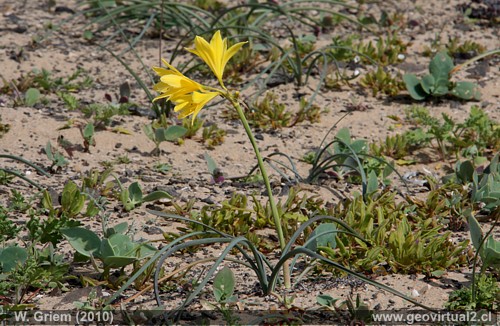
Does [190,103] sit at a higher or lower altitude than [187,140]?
higher

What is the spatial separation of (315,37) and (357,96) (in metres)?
0.76

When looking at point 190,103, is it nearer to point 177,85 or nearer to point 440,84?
point 177,85

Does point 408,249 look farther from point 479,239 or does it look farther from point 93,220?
point 93,220

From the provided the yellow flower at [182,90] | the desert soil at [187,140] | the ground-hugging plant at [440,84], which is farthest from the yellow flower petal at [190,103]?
the ground-hugging plant at [440,84]

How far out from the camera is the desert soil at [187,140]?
9.66 ft

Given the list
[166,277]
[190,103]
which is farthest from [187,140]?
[190,103]

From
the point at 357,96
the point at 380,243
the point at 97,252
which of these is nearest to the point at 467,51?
the point at 357,96

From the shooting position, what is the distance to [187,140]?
4.42m

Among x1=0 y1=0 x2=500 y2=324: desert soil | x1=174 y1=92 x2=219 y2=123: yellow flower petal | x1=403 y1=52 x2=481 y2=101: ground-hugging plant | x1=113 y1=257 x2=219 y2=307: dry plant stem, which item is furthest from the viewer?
x1=403 y1=52 x2=481 y2=101: ground-hugging plant

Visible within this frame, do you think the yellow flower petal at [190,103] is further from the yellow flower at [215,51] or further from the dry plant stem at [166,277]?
the dry plant stem at [166,277]

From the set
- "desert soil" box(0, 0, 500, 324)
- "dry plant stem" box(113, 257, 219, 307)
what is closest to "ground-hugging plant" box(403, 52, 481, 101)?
"desert soil" box(0, 0, 500, 324)

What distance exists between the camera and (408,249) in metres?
3.06

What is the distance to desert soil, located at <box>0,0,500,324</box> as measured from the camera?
116 inches

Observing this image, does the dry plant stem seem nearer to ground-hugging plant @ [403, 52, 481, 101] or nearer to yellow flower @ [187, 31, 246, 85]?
yellow flower @ [187, 31, 246, 85]
